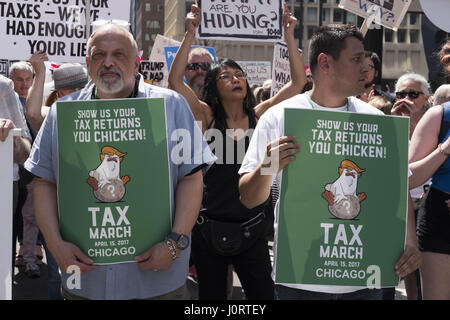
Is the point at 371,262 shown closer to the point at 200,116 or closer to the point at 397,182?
the point at 397,182

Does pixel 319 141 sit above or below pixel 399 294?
above

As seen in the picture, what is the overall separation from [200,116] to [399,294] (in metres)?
2.82

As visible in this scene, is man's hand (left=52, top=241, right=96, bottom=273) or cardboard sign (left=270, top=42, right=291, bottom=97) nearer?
man's hand (left=52, top=241, right=96, bottom=273)

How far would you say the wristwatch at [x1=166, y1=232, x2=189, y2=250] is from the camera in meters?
2.71

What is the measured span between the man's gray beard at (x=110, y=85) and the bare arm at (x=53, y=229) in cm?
44

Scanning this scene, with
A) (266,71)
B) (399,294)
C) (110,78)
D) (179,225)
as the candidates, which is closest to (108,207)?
(179,225)

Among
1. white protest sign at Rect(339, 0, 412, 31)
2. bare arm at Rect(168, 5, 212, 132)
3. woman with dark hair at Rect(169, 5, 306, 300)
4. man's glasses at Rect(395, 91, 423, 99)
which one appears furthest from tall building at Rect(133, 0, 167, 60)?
woman with dark hair at Rect(169, 5, 306, 300)

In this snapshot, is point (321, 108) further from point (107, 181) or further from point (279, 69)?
point (279, 69)

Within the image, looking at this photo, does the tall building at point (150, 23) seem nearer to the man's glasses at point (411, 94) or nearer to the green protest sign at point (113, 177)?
the man's glasses at point (411, 94)

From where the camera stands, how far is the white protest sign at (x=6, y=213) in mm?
2895

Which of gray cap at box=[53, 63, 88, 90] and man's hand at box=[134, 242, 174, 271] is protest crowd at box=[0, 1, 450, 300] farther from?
gray cap at box=[53, 63, 88, 90]

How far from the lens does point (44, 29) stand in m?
6.15

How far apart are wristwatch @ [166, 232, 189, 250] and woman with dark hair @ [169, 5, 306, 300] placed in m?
1.18
